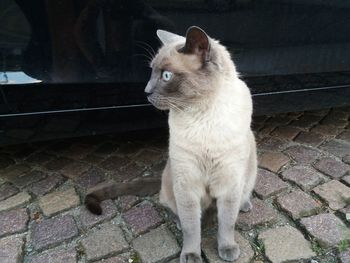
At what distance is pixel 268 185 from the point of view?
2.80 meters

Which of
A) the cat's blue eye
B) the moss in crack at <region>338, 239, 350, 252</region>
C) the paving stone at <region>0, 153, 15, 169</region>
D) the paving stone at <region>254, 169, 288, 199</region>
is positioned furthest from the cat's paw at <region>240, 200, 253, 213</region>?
the paving stone at <region>0, 153, 15, 169</region>

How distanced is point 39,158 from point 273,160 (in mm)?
1768

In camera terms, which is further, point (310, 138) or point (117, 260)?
point (310, 138)

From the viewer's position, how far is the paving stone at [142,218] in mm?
2459

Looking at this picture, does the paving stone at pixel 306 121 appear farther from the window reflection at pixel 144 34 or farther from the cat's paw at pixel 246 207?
the cat's paw at pixel 246 207

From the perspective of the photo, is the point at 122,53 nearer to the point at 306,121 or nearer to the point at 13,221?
the point at 13,221

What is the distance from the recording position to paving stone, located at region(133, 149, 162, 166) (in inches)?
123

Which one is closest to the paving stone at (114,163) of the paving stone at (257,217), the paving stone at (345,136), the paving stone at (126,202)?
the paving stone at (126,202)

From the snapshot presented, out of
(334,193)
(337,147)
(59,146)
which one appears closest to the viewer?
(334,193)

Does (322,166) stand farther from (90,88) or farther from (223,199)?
(90,88)

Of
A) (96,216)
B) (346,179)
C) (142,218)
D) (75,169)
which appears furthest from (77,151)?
(346,179)

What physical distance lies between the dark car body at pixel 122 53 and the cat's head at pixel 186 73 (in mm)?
474

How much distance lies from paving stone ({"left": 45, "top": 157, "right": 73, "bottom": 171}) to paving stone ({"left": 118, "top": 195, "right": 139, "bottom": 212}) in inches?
25.5

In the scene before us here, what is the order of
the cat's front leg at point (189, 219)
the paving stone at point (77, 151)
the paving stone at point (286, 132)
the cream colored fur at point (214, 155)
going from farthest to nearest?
the paving stone at point (286, 132), the paving stone at point (77, 151), the cat's front leg at point (189, 219), the cream colored fur at point (214, 155)
